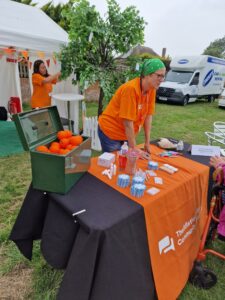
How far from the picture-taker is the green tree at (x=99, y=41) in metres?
3.25

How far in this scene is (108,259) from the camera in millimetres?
1090

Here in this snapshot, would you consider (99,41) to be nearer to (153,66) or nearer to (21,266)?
(153,66)

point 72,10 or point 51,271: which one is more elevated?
point 72,10

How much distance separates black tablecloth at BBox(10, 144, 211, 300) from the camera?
3.58ft

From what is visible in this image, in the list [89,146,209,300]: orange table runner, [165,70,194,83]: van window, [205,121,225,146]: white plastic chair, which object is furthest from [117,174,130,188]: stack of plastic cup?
[165,70,194,83]: van window

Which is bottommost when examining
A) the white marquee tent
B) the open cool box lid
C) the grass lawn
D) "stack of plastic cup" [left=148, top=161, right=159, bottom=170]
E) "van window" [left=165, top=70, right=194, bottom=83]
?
the grass lawn

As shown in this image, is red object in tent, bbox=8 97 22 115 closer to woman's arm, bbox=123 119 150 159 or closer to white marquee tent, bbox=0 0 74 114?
white marquee tent, bbox=0 0 74 114

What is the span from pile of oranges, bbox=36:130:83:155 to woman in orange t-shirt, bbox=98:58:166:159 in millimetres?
494

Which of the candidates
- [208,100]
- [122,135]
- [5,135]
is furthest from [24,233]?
[208,100]

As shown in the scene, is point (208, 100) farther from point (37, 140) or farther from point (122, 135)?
point (37, 140)

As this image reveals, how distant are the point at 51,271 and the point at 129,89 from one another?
1585 mm

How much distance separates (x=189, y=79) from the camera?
1073 centimetres

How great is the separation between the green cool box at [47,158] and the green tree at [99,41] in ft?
7.31

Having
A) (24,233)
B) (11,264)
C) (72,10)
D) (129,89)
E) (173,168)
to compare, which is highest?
(72,10)
